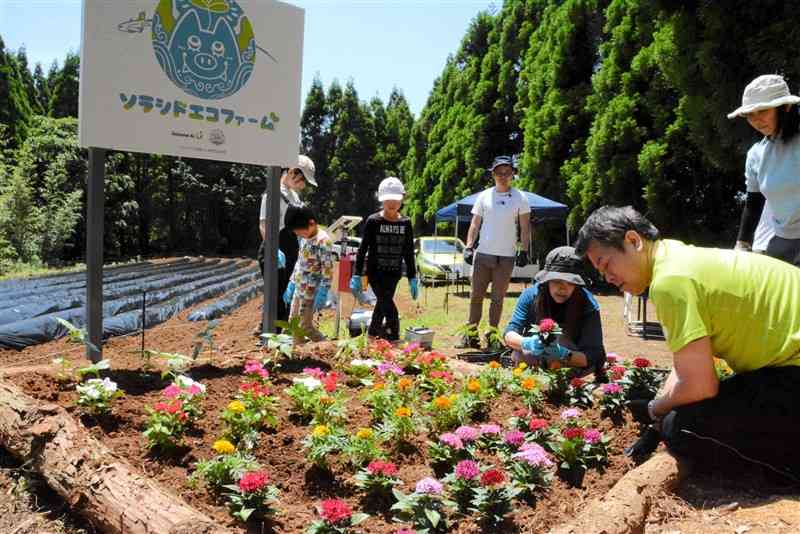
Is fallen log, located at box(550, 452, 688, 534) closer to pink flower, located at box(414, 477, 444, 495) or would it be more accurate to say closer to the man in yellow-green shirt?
the man in yellow-green shirt

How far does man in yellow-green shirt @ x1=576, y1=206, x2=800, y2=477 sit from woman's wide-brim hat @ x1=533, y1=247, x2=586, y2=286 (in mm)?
1051

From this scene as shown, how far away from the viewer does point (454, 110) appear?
2131 centimetres

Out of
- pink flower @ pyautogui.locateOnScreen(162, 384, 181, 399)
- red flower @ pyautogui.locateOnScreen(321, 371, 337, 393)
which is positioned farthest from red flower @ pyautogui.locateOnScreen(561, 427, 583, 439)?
pink flower @ pyautogui.locateOnScreen(162, 384, 181, 399)

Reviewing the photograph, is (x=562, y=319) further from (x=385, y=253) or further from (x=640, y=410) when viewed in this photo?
(x=385, y=253)

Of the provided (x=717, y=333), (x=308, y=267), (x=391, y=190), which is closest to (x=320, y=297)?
(x=308, y=267)

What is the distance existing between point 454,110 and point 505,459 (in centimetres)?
2006

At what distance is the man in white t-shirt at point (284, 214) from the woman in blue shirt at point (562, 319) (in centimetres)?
222

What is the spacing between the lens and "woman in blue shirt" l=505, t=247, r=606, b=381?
11.0ft

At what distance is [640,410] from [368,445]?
1.27m

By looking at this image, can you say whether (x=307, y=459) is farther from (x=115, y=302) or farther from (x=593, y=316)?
(x=115, y=302)

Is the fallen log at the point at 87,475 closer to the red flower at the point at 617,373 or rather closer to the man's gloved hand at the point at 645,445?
the man's gloved hand at the point at 645,445

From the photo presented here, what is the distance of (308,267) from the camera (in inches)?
192

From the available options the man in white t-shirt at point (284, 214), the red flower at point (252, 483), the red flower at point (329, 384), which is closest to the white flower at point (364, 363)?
the red flower at point (329, 384)

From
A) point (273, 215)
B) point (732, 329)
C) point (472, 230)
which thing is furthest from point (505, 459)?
point (472, 230)
